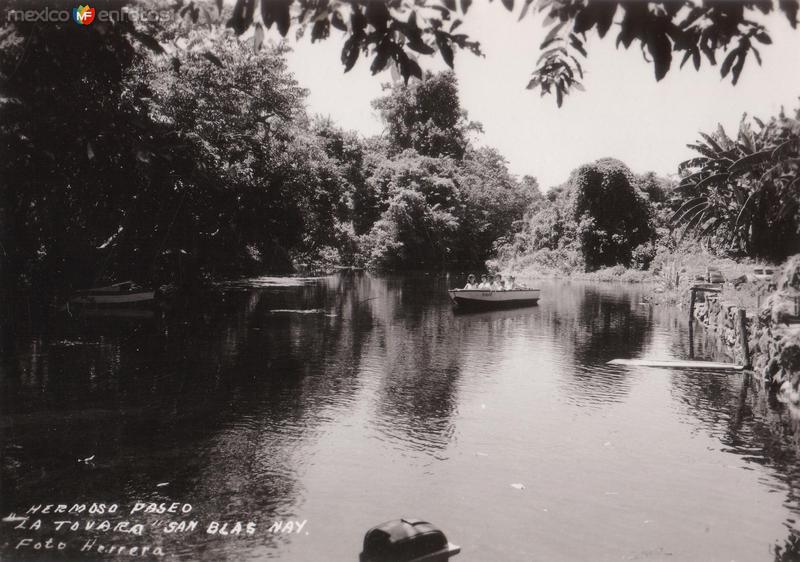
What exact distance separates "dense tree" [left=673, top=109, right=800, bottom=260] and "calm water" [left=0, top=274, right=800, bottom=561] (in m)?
11.2

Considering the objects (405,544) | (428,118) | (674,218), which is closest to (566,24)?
(405,544)

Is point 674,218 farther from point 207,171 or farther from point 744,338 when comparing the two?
point 207,171

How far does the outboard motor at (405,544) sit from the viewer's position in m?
5.18

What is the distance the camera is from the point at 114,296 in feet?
97.0

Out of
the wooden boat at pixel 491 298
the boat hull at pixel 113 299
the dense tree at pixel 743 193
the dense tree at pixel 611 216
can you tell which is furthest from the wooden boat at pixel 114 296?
the dense tree at pixel 611 216

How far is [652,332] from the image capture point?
2606 centimetres

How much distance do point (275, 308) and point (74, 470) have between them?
21948 millimetres

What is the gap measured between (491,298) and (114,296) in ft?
58.0

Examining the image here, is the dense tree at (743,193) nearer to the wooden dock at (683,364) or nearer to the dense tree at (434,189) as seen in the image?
the wooden dock at (683,364)

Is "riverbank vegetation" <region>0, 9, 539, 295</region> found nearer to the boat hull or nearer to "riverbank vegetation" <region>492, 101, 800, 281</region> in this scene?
the boat hull

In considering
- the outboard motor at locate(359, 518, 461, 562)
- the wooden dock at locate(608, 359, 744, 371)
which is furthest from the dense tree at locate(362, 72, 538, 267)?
the outboard motor at locate(359, 518, 461, 562)

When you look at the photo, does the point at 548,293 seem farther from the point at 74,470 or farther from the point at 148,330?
the point at 74,470

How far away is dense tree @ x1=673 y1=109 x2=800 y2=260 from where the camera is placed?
28.5 meters

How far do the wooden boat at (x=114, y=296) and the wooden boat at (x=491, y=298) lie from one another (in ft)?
47.3
